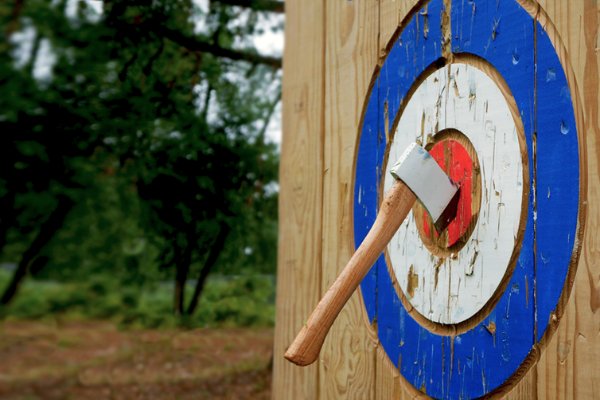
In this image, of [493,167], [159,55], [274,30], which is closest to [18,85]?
[159,55]

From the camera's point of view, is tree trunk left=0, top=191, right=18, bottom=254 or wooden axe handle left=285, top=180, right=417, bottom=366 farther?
tree trunk left=0, top=191, right=18, bottom=254

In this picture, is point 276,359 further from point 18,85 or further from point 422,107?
point 18,85

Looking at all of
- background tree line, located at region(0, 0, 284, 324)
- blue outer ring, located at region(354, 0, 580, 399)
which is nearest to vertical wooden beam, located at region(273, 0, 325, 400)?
blue outer ring, located at region(354, 0, 580, 399)

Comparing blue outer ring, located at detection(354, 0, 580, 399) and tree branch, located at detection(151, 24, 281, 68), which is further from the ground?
tree branch, located at detection(151, 24, 281, 68)

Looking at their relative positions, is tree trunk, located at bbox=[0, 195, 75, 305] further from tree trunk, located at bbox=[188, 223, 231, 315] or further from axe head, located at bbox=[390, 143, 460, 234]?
axe head, located at bbox=[390, 143, 460, 234]

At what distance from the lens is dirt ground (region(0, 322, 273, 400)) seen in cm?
367

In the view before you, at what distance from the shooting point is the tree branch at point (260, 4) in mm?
3871

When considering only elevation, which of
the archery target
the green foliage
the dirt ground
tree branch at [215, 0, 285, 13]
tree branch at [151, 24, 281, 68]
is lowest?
the dirt ground

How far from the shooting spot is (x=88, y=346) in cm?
394

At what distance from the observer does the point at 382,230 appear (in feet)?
2.88

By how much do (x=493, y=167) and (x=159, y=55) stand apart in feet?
10.2

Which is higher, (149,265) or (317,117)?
(317,117)

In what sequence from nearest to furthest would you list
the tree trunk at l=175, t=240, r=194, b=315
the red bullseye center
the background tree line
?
the red bullseye center
the background tree line
the tree trunk at l=175, t=240, r=194, b=315

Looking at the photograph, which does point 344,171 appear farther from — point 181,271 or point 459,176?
point 181,271
